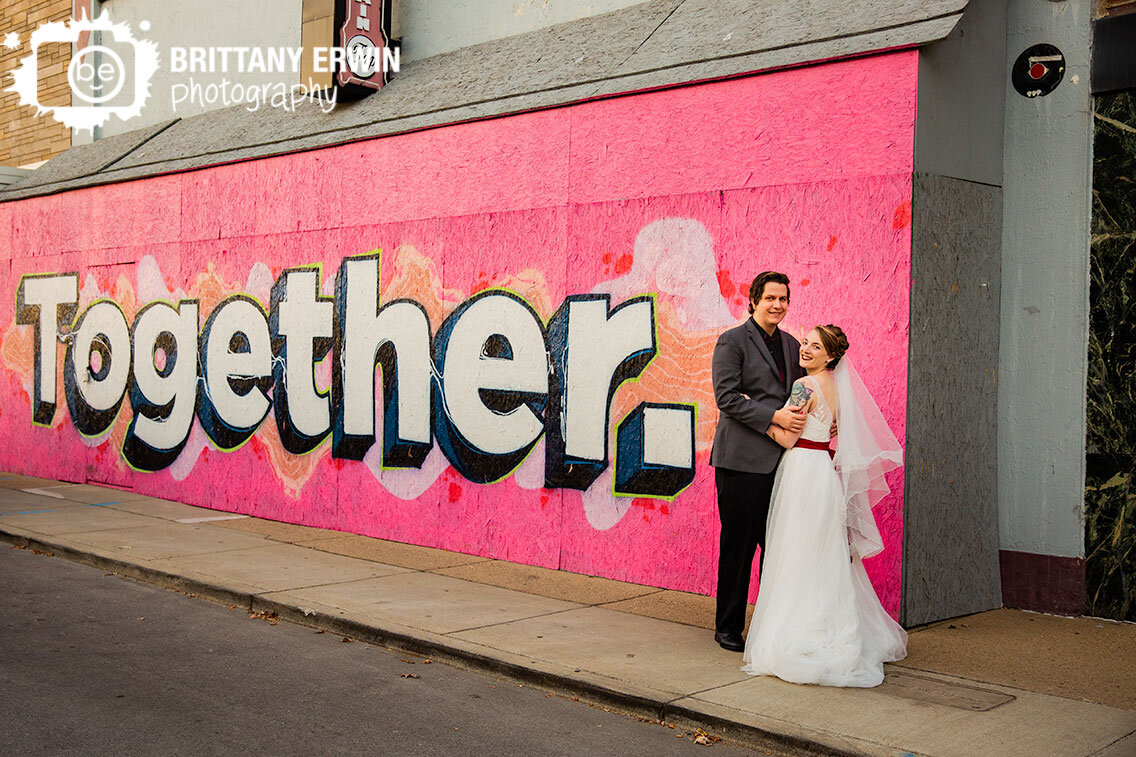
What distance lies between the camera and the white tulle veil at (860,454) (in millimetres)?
5781

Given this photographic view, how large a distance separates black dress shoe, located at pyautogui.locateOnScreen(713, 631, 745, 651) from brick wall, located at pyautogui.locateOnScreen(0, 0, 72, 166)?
13.6 meters

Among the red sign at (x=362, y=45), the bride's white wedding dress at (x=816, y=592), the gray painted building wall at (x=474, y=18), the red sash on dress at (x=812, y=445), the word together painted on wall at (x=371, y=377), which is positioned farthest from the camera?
the red sign at (x=362, y=45)

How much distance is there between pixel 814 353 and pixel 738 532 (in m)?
1.09

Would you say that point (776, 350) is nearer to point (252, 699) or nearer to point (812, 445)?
point (812, 445)

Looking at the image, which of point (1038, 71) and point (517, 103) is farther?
point (517, 103)

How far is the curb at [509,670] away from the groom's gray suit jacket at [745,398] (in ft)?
4.82

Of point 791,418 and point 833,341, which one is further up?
point 833,341

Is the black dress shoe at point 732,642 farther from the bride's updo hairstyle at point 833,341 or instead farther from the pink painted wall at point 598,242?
the bride's updo hairstyle at point 833,341

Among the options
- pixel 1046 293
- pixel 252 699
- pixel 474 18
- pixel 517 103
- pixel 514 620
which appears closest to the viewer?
pixel 252 699

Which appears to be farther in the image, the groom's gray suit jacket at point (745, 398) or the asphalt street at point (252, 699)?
the groom's gray suit jacket at point (745, 398)

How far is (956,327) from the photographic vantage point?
22.6 feet

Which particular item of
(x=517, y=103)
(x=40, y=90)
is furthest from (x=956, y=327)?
(x=40, y=90)

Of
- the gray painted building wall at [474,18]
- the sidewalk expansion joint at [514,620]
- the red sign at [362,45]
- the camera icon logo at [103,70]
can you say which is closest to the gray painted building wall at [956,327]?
the sidewalk expansion joint at [514,620]

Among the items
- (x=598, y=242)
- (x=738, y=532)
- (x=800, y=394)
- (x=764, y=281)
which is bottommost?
(x=738, y=532)
